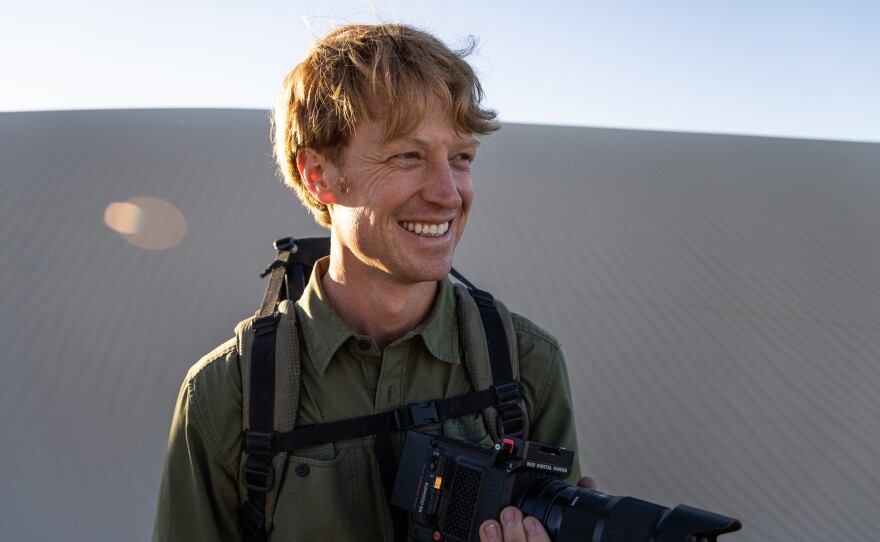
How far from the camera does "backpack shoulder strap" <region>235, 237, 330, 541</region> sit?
80.7 inches

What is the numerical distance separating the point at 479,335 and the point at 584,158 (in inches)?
464

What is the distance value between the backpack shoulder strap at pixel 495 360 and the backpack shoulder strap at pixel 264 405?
0.48 m

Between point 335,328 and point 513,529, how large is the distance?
770 mm

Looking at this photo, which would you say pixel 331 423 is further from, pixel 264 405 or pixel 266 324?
pixel 266 324

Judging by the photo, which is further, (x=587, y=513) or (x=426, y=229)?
(x=426, y=229)

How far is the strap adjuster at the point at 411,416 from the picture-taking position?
7.04 feet

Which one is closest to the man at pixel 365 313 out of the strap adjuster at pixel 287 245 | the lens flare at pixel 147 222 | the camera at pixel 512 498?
the camera at pixel 512 498

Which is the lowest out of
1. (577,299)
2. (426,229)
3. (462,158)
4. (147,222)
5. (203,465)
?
(203,465)

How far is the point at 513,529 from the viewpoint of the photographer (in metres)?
1.78

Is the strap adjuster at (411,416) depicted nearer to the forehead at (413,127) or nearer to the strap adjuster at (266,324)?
the strap adjuster at (266,324)

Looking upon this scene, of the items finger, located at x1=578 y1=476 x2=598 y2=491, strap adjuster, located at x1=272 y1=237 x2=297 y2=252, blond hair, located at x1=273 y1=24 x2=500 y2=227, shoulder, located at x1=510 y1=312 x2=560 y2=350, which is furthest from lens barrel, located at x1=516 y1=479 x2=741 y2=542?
strap adjuster, located at x1=272 y1=237 x2=297 y2=252

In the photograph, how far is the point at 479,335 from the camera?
2.31m

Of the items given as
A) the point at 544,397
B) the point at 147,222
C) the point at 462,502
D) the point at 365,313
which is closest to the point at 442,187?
the point at 365,313

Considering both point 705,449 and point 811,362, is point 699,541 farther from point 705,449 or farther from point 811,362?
point 811,362
